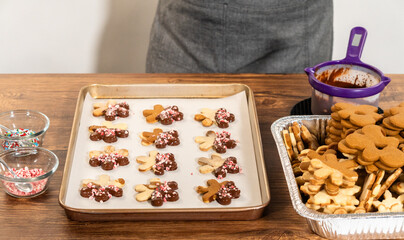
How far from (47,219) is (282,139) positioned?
20.0 inches

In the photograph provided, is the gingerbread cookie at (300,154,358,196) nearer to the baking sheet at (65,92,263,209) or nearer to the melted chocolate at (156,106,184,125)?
the baking sheet at (65,92,263,209)

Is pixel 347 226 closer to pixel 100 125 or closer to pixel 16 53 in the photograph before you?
pixel 100 125

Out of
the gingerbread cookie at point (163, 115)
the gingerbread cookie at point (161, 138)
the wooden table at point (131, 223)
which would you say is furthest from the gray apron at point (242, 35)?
the gingerbread cookie at point (161, 138)

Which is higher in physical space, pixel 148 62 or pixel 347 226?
pixel 347 226

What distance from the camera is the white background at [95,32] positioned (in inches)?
94.7

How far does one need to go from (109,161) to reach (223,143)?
271 mm

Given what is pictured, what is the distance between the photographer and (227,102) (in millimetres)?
1343

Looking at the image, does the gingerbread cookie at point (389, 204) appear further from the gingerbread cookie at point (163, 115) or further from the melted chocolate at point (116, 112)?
the melted chocolate at point (116, 112)

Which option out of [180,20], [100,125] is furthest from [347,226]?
[180,20]

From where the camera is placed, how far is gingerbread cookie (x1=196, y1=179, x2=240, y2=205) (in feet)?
3.26

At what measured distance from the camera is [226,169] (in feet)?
3.56

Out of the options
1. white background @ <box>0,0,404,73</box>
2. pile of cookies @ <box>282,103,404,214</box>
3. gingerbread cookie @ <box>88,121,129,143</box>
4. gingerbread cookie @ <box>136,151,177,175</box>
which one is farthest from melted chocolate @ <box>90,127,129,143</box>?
white background @ <box>0,0,404,73</box>

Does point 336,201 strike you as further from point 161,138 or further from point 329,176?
point 161,138

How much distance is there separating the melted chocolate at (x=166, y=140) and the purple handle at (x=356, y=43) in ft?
1.56
